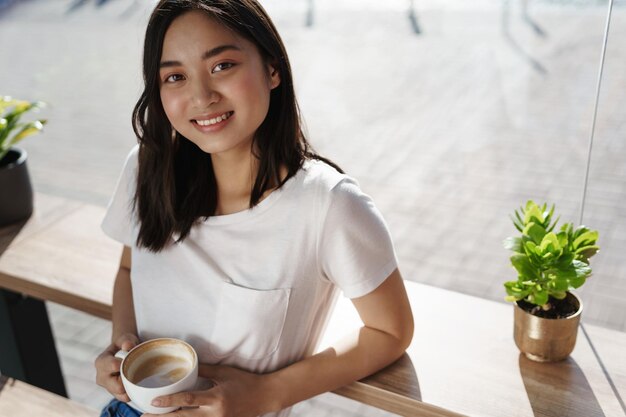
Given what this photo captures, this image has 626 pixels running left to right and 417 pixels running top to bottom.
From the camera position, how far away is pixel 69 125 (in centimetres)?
500

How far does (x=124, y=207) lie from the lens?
1.53 m

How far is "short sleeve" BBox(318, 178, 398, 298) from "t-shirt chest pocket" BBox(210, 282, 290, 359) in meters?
0.13

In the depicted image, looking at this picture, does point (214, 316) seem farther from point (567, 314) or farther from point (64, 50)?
point (64, 50)

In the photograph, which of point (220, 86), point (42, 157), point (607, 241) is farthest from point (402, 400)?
point (42, 157)

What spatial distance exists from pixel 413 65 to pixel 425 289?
14.9 feet

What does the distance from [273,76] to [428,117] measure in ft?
11.8

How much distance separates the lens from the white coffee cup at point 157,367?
117cm

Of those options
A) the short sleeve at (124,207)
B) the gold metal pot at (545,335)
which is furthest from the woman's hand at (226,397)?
the gold metal pot at (545,335)

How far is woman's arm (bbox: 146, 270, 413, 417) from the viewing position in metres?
1.23

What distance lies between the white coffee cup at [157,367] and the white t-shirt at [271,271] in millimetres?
92

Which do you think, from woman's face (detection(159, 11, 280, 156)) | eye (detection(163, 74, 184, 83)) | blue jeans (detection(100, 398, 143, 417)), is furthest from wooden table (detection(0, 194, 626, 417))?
eye (detection(163, 74, 184, 83))

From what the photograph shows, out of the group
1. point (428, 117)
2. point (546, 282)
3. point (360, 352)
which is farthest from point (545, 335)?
point (428, 117)

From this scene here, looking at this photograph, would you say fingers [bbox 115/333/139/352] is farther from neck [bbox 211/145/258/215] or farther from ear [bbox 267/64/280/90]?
ear [bbox 267/64/280/90]

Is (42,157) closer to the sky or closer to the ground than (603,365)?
closer to the ground
